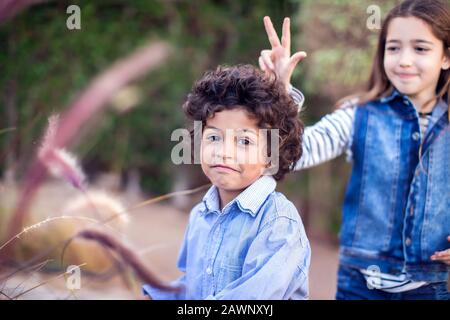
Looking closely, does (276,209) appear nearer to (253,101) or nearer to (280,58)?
(253,101)

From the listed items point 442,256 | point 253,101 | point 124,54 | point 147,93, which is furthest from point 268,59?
point 147,93

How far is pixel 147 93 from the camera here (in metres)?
3.78

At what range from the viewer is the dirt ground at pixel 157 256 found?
7.63 ft

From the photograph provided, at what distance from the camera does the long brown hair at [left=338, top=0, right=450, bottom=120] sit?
180 centimetres

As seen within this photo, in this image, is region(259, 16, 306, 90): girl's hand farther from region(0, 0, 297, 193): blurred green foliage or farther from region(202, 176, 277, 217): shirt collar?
region(0, 0, 297, 193): blurred green foliage

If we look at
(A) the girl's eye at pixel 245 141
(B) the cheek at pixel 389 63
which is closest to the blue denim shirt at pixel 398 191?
(B) the cheek at pixel 389 63

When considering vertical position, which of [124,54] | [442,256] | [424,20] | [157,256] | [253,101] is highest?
[124,54]

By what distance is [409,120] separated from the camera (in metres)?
1.90

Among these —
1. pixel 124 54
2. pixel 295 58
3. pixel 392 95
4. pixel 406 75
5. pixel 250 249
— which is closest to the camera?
pixel 250 249

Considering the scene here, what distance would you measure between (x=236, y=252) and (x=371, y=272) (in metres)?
0.60

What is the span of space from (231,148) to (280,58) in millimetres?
404

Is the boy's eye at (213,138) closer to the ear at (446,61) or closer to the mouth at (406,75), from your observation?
the mouth at (406,75)
